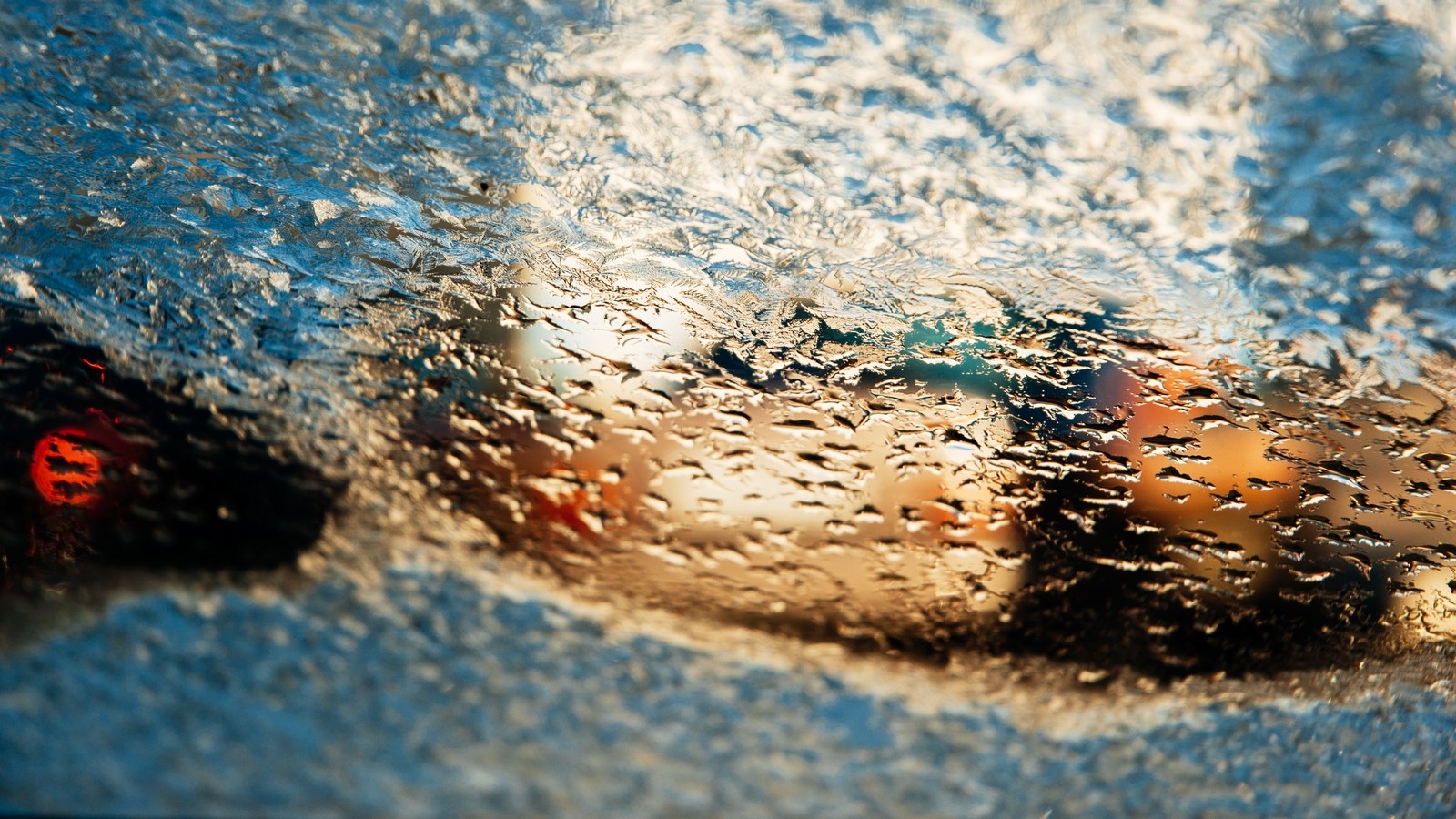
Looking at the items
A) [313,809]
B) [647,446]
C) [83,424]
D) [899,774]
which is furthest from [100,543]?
[899,774]

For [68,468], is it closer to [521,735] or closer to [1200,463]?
[521,735]

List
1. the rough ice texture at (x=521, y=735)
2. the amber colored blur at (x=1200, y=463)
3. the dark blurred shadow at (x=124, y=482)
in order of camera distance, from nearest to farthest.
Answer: the rough ice texture at (x=521, y=735) → the dark blurred shadow at (x=124, y=482) → the amber colored blur at (x=1200, y=463)

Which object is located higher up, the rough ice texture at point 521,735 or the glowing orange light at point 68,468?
the glowing orange light at point 68,468

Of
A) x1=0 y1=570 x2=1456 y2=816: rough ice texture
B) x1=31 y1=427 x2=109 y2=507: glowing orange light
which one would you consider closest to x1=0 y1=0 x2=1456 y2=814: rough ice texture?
x1=0 y1=570 x2=1456 y2=816: rough ice texture

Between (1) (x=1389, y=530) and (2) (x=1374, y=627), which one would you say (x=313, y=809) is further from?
(1) (x=1389, y=530)

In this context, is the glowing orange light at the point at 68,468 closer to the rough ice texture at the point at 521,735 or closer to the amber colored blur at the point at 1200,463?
the rough ice texture at the point at 521,735

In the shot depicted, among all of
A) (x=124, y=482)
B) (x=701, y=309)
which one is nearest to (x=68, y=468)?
(x=124, y=482)

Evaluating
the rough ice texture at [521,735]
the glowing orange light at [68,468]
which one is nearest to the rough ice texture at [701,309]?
the rough ice texture at [521,735]

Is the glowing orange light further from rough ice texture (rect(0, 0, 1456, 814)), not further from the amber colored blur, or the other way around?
the amber colored blur
